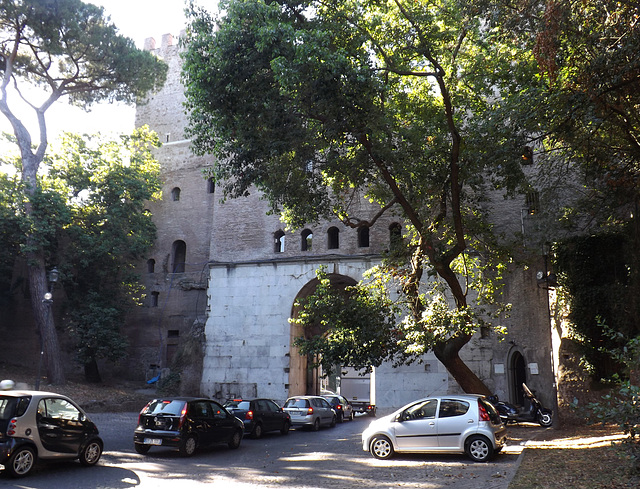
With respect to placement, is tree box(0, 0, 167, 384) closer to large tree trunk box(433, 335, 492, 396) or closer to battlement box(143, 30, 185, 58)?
battlement box(143, 30, 185, 58)

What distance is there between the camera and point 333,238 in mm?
26547

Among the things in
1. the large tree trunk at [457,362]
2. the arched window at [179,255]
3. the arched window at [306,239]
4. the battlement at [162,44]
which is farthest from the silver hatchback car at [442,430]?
the battlement at [162,44]

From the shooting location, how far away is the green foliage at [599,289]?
1506 cm

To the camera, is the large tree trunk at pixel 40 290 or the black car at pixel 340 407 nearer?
the black car at pixel 340 407

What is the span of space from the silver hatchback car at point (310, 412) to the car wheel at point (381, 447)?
8.17m

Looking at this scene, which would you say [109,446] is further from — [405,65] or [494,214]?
[494,214]

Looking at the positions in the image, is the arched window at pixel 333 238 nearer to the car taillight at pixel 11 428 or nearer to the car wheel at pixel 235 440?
the car wheel at pixel 235 440

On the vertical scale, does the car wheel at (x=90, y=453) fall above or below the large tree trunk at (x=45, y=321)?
below

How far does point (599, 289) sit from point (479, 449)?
8.05 m

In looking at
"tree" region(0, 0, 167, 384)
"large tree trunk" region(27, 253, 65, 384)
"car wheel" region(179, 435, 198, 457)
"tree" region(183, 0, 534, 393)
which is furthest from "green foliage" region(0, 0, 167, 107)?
"car wheel" region(179, 435, 198, 457)

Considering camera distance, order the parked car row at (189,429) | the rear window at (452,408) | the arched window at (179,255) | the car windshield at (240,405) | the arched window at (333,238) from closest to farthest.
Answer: the parked car row at (189,429) → the rear window at (452,408) → the car windshield at (240,405) → the arched window at (333,238) → the arched window at (179,255)

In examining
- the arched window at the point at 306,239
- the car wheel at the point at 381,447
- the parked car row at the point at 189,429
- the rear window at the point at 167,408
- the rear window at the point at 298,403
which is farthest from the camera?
the arched window at the point at 306,239

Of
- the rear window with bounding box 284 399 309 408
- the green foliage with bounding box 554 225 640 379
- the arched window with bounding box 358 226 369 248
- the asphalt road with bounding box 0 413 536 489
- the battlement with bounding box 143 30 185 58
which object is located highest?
the battlement with bounding box 143 30 185 58

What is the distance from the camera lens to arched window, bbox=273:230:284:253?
1060 inches
